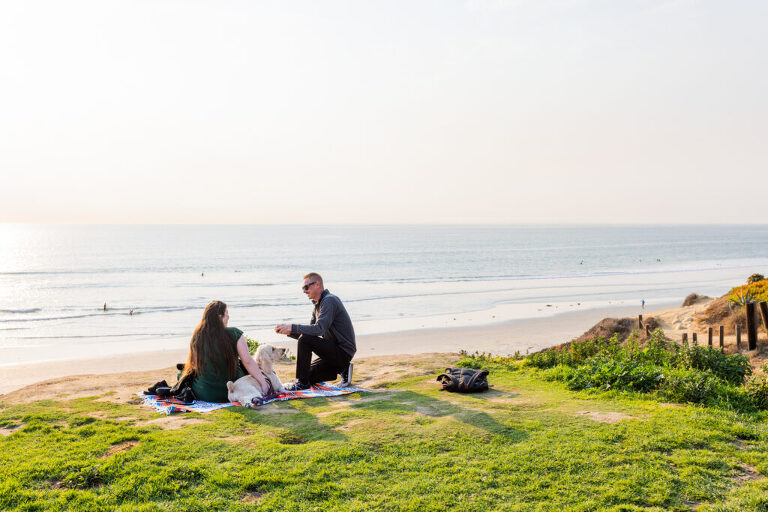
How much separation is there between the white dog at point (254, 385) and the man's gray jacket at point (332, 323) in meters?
0.58

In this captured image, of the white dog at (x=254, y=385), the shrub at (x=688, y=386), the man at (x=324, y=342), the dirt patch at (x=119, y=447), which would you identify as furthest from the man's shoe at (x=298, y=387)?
the shrub at (x=688, y=386)

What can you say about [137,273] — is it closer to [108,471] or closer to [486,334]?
[486,334]

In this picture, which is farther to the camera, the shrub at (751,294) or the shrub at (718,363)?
the shrub at (751,294)

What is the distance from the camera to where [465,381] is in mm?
7910

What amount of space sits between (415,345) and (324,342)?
11.5 metres

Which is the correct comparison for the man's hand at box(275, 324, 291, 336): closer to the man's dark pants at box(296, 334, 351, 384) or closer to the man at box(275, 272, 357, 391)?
the man at box(275, 272, 357, 391)

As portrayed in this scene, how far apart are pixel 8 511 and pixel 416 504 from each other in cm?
321

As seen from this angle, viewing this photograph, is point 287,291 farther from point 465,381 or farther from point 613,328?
point 465,381

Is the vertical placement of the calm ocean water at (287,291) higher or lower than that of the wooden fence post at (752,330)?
lower

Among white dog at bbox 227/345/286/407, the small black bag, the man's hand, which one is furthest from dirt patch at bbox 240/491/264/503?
the small black bag

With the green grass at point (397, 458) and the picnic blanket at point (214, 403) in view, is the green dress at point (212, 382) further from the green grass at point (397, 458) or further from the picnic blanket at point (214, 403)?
the green grass at point (397, 458)

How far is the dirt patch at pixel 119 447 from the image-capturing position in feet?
17.4

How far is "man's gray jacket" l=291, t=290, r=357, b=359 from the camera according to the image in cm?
831

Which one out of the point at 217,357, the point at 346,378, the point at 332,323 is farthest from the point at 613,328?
the point at 217,357
